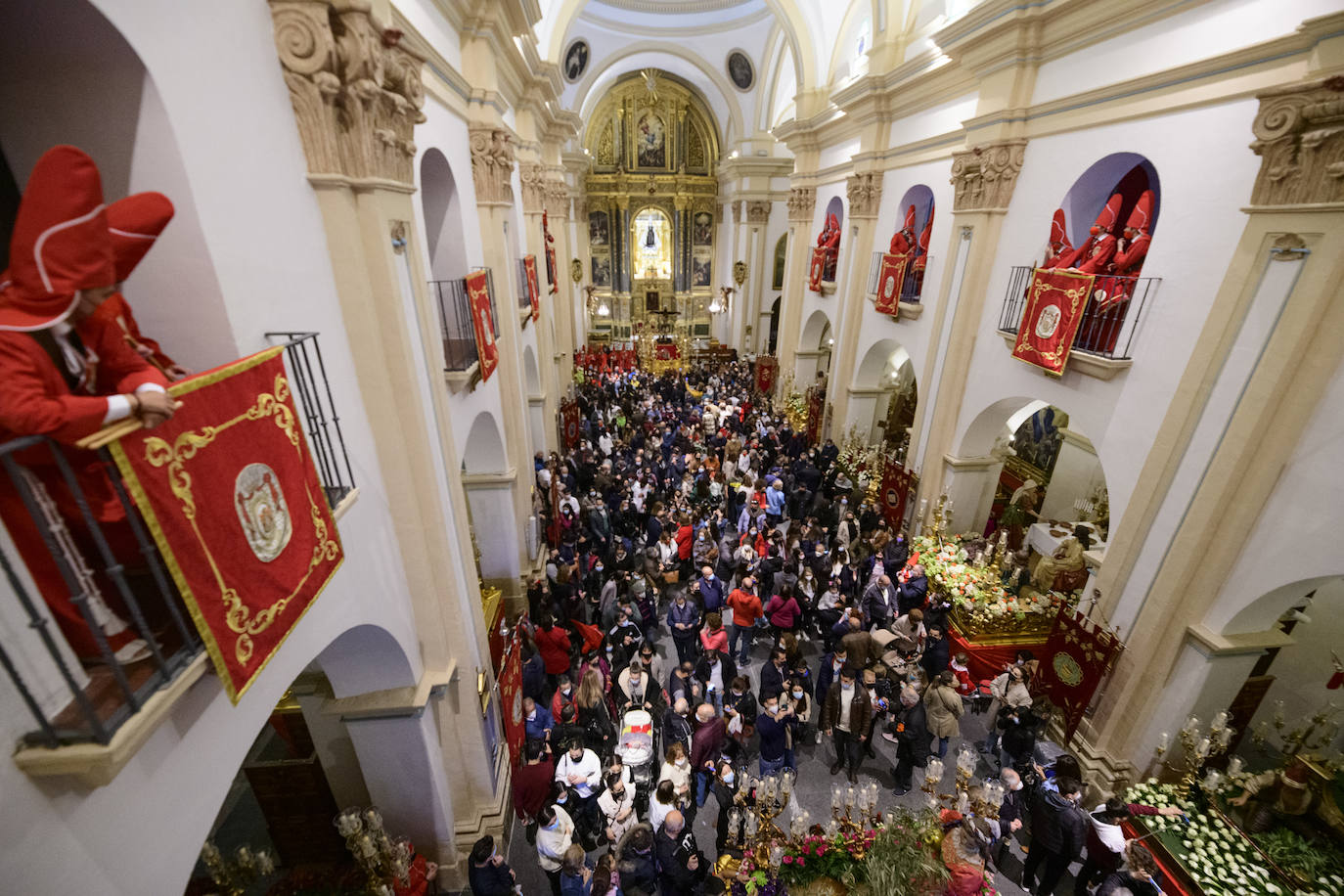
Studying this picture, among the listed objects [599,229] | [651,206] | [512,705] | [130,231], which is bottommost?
[512,705]

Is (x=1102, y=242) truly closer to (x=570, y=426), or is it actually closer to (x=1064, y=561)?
(x=1064, y=561)

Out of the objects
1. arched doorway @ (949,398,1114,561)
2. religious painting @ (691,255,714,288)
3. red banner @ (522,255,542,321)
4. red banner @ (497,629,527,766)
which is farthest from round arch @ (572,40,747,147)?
red banner @ (497,629,527,766)

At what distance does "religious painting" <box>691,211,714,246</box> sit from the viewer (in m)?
29.4

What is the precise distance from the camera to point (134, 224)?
6.86 feet

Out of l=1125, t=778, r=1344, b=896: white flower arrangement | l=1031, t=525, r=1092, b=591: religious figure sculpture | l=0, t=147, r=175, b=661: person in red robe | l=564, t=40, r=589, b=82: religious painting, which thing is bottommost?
l=1125, t=778, r=1344, b=896: white flower arrangement

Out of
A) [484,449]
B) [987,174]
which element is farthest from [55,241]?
[987,174]

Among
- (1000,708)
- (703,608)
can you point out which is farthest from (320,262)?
(1000,708)

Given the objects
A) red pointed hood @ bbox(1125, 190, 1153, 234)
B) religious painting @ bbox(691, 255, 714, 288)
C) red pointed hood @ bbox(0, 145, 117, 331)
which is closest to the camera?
red pointed hood @ bbox(0, 145, 117, 331)

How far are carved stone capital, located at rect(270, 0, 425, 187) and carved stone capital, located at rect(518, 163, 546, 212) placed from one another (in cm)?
768

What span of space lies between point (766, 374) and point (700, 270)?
13.7 m

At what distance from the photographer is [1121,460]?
21.3 feet

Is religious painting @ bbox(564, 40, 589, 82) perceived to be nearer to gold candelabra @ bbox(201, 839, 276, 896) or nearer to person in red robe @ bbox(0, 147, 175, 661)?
person in red robe @ bbox(0, 147, 175, 661)

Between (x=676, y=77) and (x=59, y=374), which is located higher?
(x=676, y=77)

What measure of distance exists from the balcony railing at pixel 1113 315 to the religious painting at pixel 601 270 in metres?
25.3
